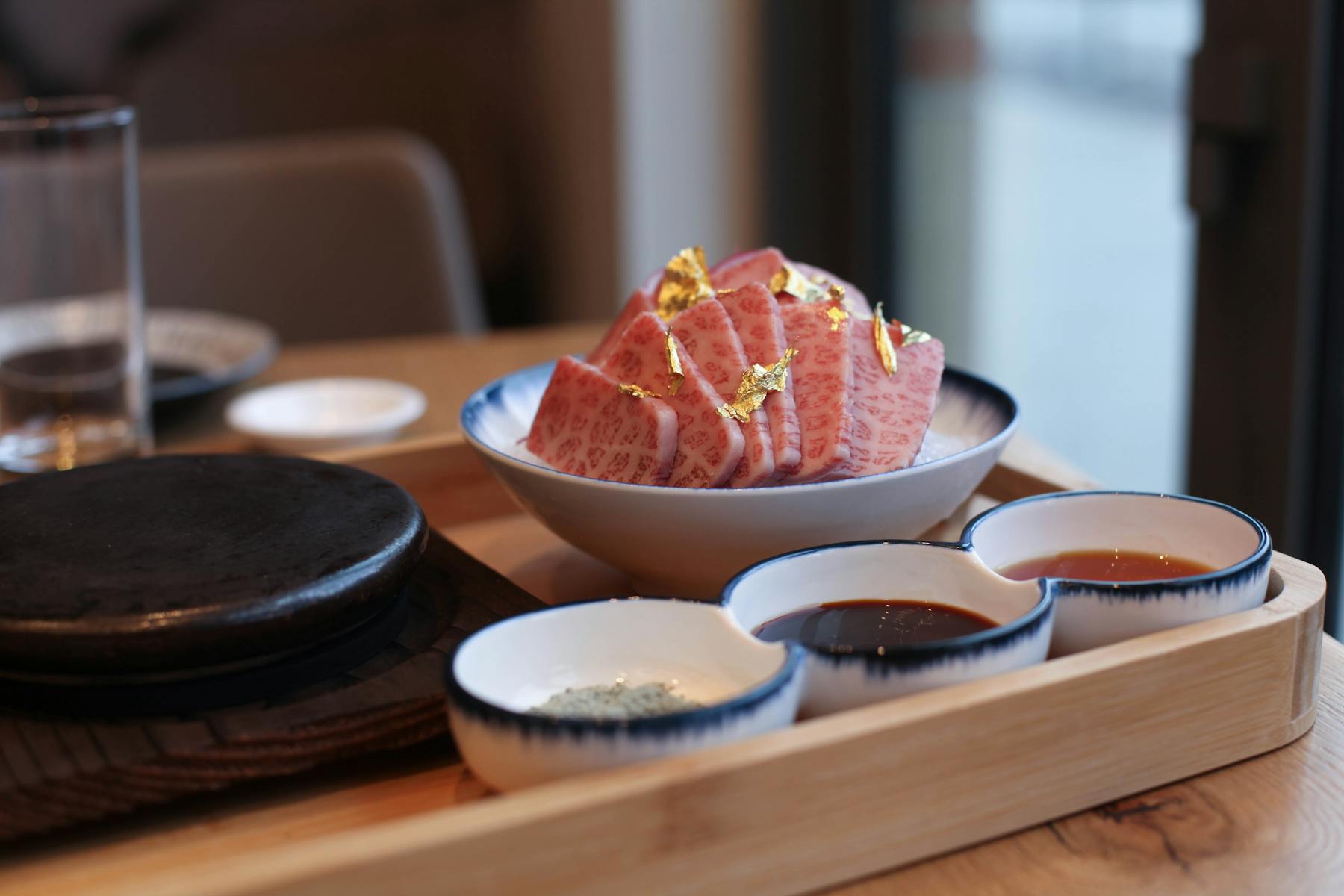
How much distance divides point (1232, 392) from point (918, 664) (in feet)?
3.58

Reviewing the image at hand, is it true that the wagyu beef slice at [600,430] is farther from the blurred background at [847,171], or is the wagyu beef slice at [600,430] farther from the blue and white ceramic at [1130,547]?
the blurred background at [847,171]

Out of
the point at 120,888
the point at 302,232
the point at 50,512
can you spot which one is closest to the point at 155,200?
the point at 302,232

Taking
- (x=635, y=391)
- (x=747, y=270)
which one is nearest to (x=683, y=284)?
(x=747, y=270)

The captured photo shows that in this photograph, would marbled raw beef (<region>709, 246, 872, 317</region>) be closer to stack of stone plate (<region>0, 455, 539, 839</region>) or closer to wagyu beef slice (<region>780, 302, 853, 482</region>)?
wagyu beef slice (<region>780, 302, 853, 482</region>)

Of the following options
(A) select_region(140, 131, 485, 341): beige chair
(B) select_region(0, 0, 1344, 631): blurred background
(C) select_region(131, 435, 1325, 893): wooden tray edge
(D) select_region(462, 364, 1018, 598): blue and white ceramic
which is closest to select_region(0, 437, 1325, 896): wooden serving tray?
(C) select_region(131, 435, 1325, 893): wooden tray edge

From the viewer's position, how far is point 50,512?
2.36ft

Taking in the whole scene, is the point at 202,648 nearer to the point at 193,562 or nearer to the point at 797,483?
the point at 193,562

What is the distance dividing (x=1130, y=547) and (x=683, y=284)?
0.34m

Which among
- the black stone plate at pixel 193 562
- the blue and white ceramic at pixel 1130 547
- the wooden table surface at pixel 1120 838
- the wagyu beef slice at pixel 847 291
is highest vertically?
the wagyu beef slice at pixel 847 291

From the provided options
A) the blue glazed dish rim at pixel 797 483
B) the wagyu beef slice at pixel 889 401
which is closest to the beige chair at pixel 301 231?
the blue glazed dish rim at pixel 797 483

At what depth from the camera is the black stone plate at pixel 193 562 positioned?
1.93ft

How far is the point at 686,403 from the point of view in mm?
732

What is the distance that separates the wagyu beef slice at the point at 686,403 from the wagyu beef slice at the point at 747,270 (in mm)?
104

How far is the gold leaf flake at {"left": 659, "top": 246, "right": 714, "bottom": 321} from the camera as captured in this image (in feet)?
2.82
